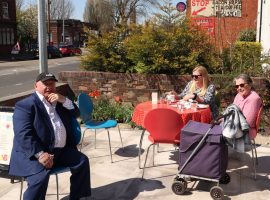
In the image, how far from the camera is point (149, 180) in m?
5.02

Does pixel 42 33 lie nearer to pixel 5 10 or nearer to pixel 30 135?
pixel 30 135

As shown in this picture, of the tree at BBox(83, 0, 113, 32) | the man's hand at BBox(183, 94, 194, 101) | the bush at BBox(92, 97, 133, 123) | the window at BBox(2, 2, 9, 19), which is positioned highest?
the tree at BBox(83, 0, 113, 32)

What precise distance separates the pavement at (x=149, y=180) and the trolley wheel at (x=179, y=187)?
52 millimetres

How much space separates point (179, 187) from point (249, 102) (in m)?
1.44

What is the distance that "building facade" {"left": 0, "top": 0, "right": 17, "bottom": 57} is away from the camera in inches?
1444

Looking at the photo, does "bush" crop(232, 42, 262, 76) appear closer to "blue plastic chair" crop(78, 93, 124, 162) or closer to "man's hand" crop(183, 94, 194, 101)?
"man's hand" crop(183, 94, 194, 101)

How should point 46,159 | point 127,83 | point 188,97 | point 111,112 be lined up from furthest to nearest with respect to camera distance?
point 127,83 < point 111,112 < point 188,97 < point 46,159

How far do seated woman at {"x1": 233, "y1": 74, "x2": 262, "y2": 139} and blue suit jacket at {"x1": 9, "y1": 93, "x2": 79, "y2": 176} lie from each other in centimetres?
252

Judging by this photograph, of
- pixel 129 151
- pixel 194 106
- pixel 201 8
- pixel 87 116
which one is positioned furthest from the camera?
pixel 201 8

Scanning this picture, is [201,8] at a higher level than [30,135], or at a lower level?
higher

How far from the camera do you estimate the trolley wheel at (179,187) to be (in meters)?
4.52

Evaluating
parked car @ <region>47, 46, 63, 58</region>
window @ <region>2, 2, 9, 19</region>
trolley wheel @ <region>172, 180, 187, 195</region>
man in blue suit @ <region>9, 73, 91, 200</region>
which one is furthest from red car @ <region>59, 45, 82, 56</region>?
man in blue suit @ <region>9, 73, 91, 200</region>

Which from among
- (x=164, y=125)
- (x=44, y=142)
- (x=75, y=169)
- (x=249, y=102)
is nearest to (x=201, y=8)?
(x=249, y=102)

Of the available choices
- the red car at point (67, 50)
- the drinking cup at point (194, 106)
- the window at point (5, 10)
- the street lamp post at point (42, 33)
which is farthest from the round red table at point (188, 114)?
the red car at point (67, 50)
